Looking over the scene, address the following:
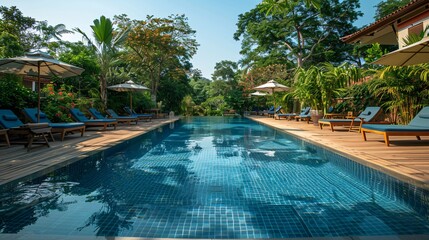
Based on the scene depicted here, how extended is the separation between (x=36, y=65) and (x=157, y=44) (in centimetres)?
1266

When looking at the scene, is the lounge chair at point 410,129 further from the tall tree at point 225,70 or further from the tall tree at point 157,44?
the tall tree at point 225,70

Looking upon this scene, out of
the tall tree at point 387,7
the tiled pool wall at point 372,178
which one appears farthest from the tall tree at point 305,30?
the tiled pool wall at point 372,178

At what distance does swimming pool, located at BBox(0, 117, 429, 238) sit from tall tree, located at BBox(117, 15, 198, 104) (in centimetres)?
1530

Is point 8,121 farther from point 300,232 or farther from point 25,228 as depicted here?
point 300,232

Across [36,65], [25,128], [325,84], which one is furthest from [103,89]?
[325,84]

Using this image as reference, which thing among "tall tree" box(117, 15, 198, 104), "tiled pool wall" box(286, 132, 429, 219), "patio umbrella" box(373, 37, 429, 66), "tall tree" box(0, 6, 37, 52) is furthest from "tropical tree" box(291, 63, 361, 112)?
"tall tree" box(0, 6, 37, 52)

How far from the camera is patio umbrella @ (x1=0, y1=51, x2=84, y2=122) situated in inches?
256

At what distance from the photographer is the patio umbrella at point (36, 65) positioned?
6.50m

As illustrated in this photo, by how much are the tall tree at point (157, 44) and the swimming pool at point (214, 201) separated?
15.3 meters

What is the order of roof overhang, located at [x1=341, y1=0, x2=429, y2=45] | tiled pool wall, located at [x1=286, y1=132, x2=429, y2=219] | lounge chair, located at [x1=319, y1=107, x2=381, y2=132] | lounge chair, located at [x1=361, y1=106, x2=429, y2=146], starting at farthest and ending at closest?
roof overhang, located at [x1=341, y1=0, x2=429, y2=45] < lounge chair, located at [x1=319, y1=107, x2=381, y2=132] < lounge chair, located at [x1=361, y1=106, x2=429, y2=146] < tiled pool wall, located at [x1=286, y1=132, x2=429, y2=219]

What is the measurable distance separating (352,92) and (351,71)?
1022 mm

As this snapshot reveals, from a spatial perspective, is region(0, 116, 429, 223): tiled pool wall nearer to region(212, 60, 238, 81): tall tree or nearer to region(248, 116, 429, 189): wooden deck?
region(248, 116, 429, 189): wooden deck

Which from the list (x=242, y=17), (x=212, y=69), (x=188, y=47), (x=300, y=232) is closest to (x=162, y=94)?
(x=188, y=47)

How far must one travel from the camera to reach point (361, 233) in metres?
2.27
